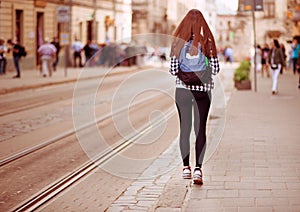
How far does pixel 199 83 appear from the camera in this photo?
8.37 metres

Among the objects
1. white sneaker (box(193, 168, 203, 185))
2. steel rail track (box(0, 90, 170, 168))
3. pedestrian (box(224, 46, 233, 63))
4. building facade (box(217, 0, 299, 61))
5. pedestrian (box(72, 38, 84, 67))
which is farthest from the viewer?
pedestrian (box(224, 46, 233, 63))

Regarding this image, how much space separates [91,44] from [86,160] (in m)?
38.3

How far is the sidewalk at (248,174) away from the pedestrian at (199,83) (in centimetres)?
42

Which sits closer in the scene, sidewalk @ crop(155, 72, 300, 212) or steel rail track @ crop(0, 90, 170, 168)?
sidewalk @ crop(155, 72, 300, 212)

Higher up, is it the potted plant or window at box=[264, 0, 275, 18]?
window at box=[264, 0, 275, 18]

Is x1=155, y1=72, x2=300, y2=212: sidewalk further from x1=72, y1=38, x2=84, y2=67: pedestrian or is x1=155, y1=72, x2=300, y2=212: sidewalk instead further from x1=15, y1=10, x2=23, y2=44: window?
x1=72, y1=38, x2=84, y2=67: pedestrian

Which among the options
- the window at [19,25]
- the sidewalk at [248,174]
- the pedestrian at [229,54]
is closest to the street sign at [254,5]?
the sidewalk at [248,174]

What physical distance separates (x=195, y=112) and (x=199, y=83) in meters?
0.36

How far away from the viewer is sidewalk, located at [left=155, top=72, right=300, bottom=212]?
7254 millimetres

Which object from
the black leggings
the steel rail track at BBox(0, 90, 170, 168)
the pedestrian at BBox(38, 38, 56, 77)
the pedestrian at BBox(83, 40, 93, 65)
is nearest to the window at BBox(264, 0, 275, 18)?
the pedestrian at BBox(83, 40, 93, 65)

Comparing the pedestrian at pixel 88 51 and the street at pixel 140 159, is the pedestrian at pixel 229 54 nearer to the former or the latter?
the pedestrian at pixel 88 51

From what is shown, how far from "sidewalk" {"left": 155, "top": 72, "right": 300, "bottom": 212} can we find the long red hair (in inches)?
54.1

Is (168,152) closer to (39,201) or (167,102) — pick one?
(39,201)

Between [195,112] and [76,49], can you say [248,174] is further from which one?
[76,49]
